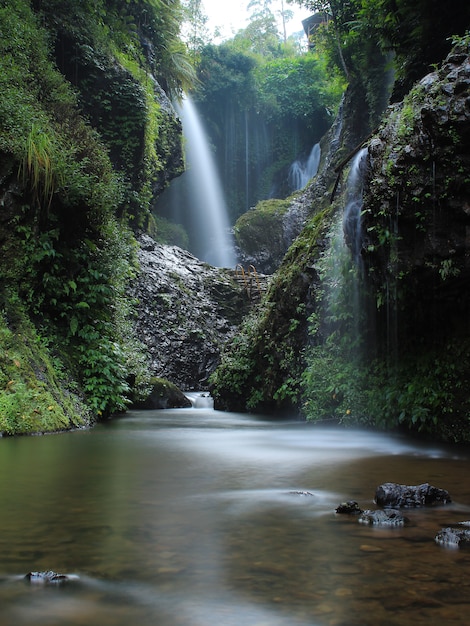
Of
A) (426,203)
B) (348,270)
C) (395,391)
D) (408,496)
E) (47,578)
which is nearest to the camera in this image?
(47,578)

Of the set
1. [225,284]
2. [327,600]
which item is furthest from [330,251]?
[225,284]

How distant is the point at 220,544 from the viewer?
282 centimetres

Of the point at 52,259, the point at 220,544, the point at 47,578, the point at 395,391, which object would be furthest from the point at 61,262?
the point at 47,578

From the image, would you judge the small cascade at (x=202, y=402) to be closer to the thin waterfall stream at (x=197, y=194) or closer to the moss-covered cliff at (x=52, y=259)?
the moss-covered cliff at (x=52, y=259)

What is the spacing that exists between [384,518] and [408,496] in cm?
53

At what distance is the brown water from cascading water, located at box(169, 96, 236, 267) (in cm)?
2582

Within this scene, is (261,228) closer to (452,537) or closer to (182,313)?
(182,313)

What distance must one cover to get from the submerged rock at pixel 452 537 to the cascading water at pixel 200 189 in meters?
27.8

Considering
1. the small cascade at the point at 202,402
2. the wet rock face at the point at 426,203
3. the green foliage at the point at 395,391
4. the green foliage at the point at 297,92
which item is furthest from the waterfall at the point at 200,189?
the wet rock face at the point at 426,203

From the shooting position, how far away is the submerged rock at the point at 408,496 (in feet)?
11.5

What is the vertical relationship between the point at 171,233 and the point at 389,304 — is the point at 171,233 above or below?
above

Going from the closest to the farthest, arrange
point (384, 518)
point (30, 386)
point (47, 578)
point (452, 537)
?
point (47, 578) < point (452, 537) < point (384, 518) < point (30, 386)

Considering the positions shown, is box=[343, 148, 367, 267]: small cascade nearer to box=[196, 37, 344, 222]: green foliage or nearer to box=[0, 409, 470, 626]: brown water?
box=[0, 409, 470, 626]: brown water

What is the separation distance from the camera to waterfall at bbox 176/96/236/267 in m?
31.1
